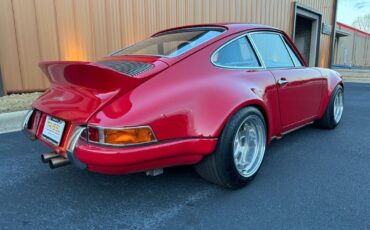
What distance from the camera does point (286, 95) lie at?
3.06 meters

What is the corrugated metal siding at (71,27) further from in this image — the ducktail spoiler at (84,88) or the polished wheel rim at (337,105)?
the polished wheel rim at (337,105)

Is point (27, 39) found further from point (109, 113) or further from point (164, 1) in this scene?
point (109, 113)

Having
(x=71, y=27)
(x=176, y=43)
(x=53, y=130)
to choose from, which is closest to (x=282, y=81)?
(x=176, y=43)

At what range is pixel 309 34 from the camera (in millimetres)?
14391

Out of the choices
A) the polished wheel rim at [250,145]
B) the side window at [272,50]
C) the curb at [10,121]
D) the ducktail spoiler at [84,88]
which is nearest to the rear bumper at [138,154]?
the ducktail spoiler at [84,88]

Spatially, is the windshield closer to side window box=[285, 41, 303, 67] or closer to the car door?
the car door

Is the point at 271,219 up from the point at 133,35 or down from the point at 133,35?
down

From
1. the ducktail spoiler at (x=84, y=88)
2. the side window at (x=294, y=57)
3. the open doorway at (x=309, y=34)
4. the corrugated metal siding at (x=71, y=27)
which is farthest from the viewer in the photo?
the open doorway at (x=309, y=34)

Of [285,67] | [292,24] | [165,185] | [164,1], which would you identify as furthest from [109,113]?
[292,24]

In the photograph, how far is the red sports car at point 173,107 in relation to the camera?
195 centimetres

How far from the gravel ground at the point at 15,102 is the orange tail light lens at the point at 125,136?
3.35 m

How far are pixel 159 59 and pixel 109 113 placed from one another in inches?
25.8

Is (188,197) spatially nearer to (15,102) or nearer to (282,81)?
(282,81)

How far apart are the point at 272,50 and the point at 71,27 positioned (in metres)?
4.39
